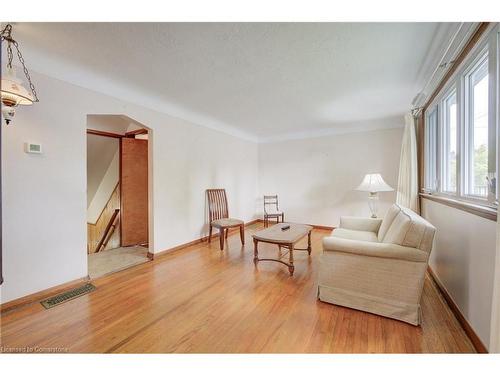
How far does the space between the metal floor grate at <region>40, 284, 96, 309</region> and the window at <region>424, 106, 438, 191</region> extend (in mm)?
4229

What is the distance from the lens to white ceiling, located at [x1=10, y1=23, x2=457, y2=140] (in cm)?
181

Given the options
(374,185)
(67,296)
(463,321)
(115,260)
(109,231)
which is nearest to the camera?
(463,321)

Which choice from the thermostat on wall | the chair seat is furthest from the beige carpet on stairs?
the thermostat on wall

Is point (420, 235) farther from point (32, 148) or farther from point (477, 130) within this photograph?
point (32, 148)

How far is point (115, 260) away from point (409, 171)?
4488mm

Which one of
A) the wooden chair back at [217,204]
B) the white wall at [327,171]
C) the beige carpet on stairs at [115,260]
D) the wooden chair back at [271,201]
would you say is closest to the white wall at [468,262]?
the white wall at [327,171]

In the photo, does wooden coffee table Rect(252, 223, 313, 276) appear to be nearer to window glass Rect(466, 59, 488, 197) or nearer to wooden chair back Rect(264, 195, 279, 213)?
window glass Rect(466, 59, 488, 197)

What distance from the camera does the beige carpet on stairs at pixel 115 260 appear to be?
9.31 ft

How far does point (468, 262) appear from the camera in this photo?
68.3 inches

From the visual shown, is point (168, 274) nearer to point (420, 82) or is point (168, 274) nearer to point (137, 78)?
point (137, 78)

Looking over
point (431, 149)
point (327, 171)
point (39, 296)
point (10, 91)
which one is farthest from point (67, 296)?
point (327, 171)
